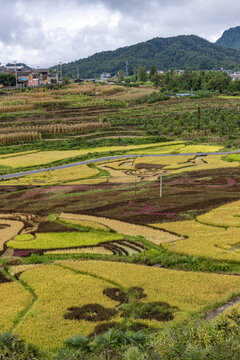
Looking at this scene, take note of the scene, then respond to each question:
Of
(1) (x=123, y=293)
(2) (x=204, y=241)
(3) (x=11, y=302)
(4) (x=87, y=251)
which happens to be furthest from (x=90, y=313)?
(2) (x=204, y=241)

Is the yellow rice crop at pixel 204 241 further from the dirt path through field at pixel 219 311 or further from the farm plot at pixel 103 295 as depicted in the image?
the dirt path through field at pixel 219 311

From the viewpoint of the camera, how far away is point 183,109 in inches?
4500

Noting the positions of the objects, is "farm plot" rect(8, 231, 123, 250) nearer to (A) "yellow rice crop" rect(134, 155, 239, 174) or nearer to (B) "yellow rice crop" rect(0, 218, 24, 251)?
(B) "yellow rice crop" rect(0, 218, 24, 251)

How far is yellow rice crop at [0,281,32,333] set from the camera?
63.1 feet

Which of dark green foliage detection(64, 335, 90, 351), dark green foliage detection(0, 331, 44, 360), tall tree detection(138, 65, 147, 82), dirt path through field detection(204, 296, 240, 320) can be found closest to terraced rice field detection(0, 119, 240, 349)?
dirt path through field detection(204, 296, 240, 320)

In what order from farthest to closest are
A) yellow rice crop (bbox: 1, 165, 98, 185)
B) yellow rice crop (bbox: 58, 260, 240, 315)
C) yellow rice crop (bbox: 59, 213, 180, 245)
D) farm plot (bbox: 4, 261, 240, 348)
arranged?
yellow rice crop (bbox: 1, 165, 98, 185) → yellow rice crop (bbox: 59, 213, 180, 245) → yellow rice crop (bbox: 58, 260, 240, 315) → farm plot (bbox: 4, 261, 240, 348)

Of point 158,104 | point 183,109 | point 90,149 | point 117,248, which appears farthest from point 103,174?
point 158,104

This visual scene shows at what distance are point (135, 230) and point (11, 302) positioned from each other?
12.9m

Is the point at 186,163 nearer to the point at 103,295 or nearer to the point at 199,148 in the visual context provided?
the point at 199,148

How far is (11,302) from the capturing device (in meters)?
21.1

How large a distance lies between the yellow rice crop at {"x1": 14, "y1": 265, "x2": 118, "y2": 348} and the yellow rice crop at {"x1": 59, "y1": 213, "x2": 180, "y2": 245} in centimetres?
756

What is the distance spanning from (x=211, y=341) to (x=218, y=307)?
200 inches

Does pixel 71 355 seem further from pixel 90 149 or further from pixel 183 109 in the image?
pixel 183 109

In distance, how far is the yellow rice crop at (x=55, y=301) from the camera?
18.0m
